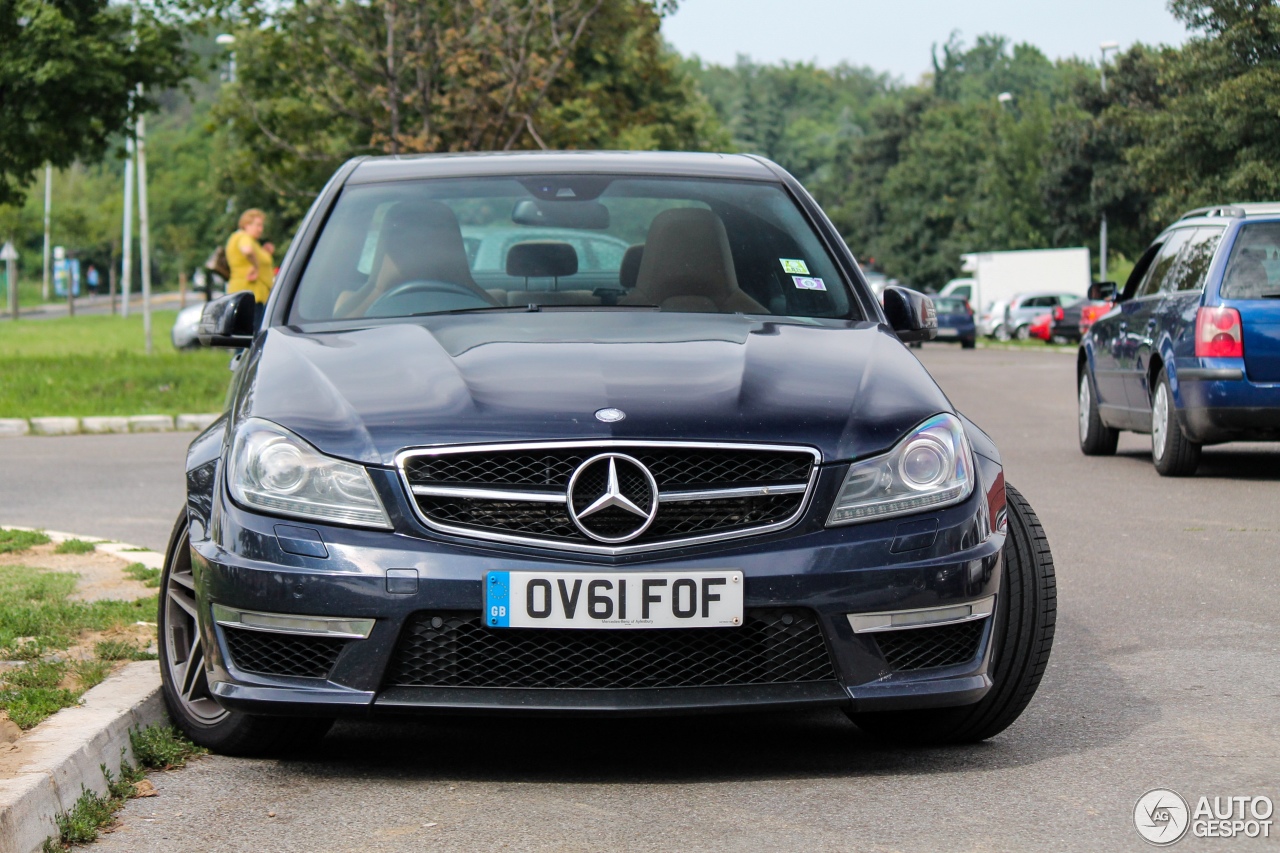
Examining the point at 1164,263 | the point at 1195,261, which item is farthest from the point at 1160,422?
the point at 1164,263

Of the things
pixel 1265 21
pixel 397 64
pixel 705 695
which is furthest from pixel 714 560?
pixel 1265 21

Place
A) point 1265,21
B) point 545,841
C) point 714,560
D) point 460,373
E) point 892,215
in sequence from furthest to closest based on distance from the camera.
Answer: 1. point 892,215
2. point 1265,21
3. point 460,373
4. point 714,560
5. point 545,841

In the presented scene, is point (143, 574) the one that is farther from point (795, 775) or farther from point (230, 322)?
point (795, 775)

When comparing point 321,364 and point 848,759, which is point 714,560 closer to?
point 848,759

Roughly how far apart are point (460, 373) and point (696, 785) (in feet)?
3.67

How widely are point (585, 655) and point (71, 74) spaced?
1787 centimetres

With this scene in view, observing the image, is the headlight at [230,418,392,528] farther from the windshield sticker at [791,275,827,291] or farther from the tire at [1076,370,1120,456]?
the tire at [1076,370,1120,456]

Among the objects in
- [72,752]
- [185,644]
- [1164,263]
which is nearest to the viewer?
[72,752]

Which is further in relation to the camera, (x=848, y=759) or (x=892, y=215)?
(x=892, y=215)

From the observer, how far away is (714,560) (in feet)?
13.5

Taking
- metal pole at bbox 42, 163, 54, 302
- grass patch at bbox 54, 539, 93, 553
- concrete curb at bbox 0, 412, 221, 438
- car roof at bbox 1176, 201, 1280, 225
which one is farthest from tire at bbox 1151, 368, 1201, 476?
metal pole at bbox 42, 163, 54, 302

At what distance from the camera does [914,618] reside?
4.27 m

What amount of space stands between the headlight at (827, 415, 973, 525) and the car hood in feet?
0.14

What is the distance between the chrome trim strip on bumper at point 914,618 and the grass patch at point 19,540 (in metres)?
5.06
